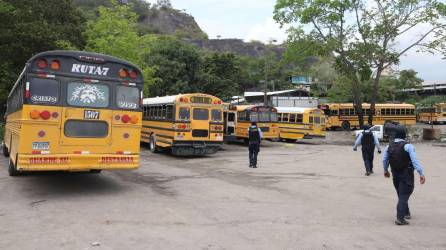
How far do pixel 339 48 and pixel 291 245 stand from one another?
102 feet

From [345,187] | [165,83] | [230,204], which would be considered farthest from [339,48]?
[230,204]

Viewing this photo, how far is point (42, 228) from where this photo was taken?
21.9ft

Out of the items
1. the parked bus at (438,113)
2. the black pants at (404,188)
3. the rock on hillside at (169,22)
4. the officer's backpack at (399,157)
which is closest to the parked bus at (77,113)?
the officer's backpack at (399,157)

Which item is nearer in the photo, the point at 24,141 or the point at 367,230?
the point at 367,230

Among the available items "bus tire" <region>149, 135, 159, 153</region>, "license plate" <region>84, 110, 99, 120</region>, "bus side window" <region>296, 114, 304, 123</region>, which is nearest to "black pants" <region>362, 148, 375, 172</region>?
"license plate" <region>84, 110, 99, 120</region>

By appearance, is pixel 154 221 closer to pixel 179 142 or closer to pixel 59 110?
pixel 59 110

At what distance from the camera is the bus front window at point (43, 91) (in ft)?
30.2

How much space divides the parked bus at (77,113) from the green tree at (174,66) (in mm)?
26449

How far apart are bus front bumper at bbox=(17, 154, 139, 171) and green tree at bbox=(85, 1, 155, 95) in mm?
17161

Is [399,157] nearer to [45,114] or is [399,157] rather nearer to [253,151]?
[45,114]

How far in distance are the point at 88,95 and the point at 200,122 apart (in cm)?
944

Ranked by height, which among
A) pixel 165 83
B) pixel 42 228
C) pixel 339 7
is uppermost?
pixel 339 7

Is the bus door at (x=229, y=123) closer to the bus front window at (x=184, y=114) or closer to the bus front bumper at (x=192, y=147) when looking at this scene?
the bus front bumper at (x=192, y=147)

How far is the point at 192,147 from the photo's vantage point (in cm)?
1898
